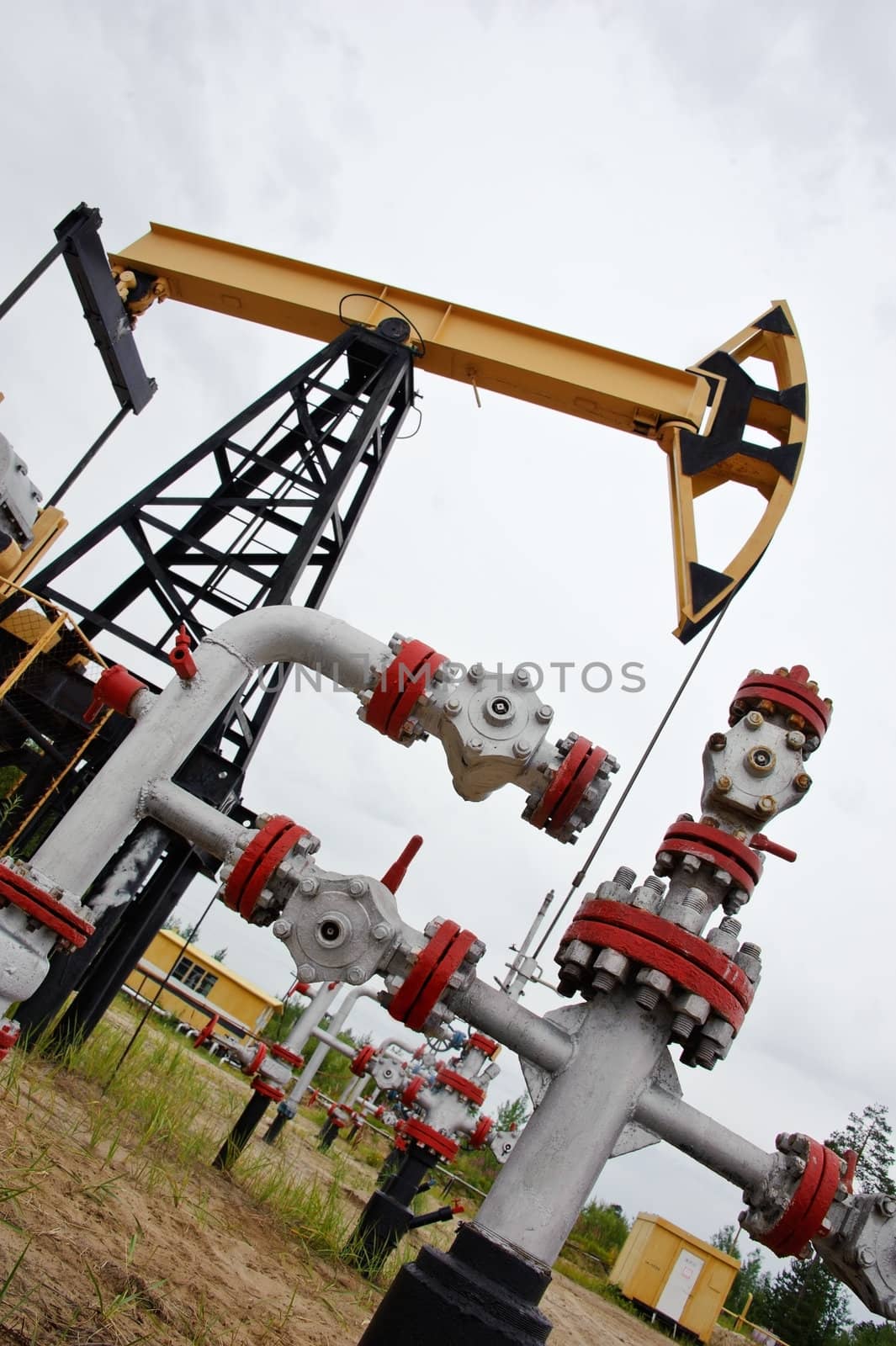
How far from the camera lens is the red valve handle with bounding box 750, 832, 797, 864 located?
2.63 metres

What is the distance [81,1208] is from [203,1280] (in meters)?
0.43

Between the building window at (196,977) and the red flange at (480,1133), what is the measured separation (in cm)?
1679

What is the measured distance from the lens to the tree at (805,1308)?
16.0m

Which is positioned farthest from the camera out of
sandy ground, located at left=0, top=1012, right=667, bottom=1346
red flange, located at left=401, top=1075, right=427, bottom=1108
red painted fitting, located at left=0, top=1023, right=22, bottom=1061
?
red flange, located at left=401, top=1075, right=427, bottom=1108

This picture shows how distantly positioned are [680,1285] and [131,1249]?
1509 cm

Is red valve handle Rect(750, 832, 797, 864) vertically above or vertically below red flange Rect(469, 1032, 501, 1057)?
above

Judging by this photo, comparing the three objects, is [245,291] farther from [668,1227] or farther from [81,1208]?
[668,1227]

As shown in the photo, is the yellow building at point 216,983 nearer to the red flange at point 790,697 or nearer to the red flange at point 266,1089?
the red flange at point 266,1089

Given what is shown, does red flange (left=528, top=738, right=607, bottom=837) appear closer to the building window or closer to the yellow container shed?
the yellow container shed

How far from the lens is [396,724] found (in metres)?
2.83

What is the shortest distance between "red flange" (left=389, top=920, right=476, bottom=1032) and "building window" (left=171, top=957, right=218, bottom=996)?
22140 mm

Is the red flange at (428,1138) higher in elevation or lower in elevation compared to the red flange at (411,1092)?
lower

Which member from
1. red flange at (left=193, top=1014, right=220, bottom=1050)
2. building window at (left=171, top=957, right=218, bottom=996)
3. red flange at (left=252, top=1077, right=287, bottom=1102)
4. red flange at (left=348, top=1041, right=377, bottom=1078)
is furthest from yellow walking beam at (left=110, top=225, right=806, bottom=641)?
building window at (left=171, top=957, right=218, bottom=996)

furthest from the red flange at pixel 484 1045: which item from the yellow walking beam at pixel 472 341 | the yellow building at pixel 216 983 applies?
the yellow building at pixel 216 983
